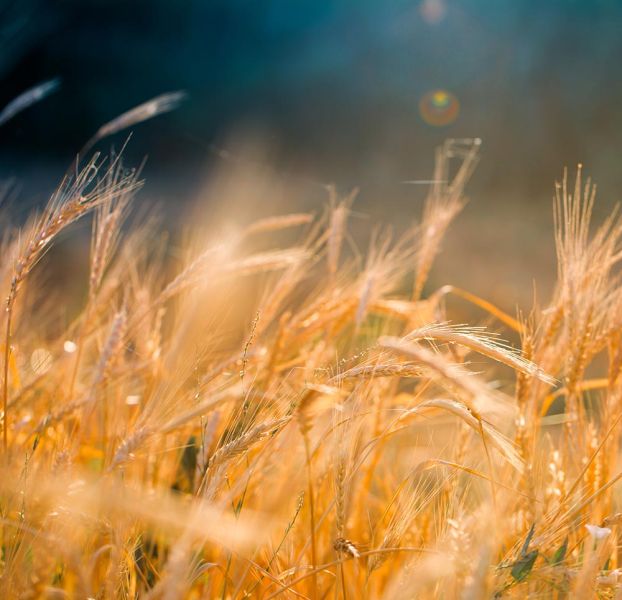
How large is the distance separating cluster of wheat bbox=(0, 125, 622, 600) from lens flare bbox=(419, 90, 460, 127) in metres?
3.16

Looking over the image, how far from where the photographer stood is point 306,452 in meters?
0.71

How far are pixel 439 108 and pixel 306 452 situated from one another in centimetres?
371

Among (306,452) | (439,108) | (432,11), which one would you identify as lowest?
(306,452)

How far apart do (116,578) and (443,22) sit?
4.14m

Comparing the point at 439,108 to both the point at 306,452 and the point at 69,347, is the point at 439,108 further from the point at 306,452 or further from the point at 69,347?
the point at 306,452

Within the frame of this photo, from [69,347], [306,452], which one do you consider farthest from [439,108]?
[306,452]

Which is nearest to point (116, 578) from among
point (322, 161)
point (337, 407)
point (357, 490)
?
point (337, 407)

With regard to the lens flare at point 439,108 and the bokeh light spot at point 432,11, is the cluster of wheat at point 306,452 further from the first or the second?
the bokeh light spot at point 432,11

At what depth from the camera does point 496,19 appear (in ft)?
12.8

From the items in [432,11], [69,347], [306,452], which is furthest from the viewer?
[432,11]

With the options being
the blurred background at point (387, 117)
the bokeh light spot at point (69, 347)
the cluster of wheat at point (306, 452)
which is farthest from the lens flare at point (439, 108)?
the bokeh light spot at point (69, 347)

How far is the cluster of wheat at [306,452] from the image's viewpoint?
0.56 metres

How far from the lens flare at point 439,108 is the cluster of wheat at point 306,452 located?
3.16 meters

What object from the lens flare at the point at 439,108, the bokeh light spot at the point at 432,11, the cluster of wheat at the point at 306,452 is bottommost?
the cluster of wheat at the point at 306,452
